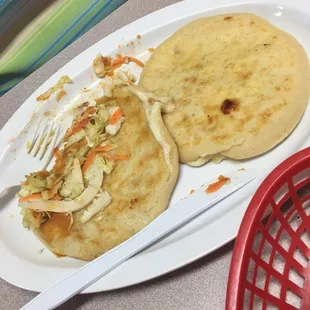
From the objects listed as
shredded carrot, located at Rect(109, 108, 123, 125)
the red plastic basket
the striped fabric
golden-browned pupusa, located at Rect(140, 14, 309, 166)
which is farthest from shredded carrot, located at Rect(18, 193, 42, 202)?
the striped fabric

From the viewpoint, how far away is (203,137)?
46.1 inches

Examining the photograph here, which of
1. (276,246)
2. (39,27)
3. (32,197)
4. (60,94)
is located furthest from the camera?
(39,27)

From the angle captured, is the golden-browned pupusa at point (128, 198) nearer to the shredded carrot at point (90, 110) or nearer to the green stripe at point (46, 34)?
the shredded carrot at point (90, 110)

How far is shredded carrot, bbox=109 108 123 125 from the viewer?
128 cm

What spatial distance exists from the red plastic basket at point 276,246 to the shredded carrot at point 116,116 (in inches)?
17.9

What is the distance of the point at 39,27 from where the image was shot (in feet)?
5.96

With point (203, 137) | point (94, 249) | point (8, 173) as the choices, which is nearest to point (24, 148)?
point (8, 173)

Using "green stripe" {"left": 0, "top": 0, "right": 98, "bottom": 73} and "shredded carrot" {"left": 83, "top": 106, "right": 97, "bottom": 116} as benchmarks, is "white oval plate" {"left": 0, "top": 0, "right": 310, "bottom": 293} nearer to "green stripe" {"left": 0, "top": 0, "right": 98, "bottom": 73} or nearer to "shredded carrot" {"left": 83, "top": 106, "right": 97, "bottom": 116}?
"shredded carrot" {"left": 83, "top": 106, "right": 97, "bottom": 116}

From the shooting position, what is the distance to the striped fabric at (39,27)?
179cm

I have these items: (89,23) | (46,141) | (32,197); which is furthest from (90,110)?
(89,23)

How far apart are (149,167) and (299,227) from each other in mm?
370

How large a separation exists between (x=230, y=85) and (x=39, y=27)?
0.91 m

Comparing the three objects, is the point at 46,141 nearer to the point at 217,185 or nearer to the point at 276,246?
the point at 217,185

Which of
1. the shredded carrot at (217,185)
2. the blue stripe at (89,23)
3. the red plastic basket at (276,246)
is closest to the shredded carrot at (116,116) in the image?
the shredded carrot at (217,185)
